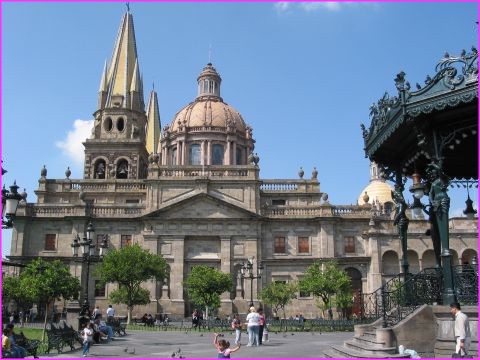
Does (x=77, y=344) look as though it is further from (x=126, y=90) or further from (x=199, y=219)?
(x=126, y=90)

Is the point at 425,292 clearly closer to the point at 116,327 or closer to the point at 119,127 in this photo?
the point at 116,327

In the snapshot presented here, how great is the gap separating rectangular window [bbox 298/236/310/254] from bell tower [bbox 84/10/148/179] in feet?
58.4

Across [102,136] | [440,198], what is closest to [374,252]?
[102,136]

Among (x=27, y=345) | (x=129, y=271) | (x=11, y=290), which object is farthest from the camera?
(x=129, y=271)

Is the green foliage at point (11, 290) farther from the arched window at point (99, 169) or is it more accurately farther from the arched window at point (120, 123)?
the arched window at point (120, 123)

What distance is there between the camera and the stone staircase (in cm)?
1106

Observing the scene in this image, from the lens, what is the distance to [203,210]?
1772 inches

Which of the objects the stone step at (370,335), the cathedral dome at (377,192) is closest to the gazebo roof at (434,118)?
the stone step at (370,335)

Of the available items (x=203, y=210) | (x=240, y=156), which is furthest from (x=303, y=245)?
(x=240, y=156)

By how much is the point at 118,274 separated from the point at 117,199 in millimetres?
14814

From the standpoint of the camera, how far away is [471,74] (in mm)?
11445

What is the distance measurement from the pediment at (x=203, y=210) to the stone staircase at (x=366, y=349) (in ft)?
103

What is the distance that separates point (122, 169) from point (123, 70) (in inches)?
435

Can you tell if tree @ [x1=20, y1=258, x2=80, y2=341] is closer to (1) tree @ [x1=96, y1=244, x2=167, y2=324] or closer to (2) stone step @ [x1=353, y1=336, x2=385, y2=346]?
(1) tree @ [x1=96, y1=244, x2=167, y2=324]
